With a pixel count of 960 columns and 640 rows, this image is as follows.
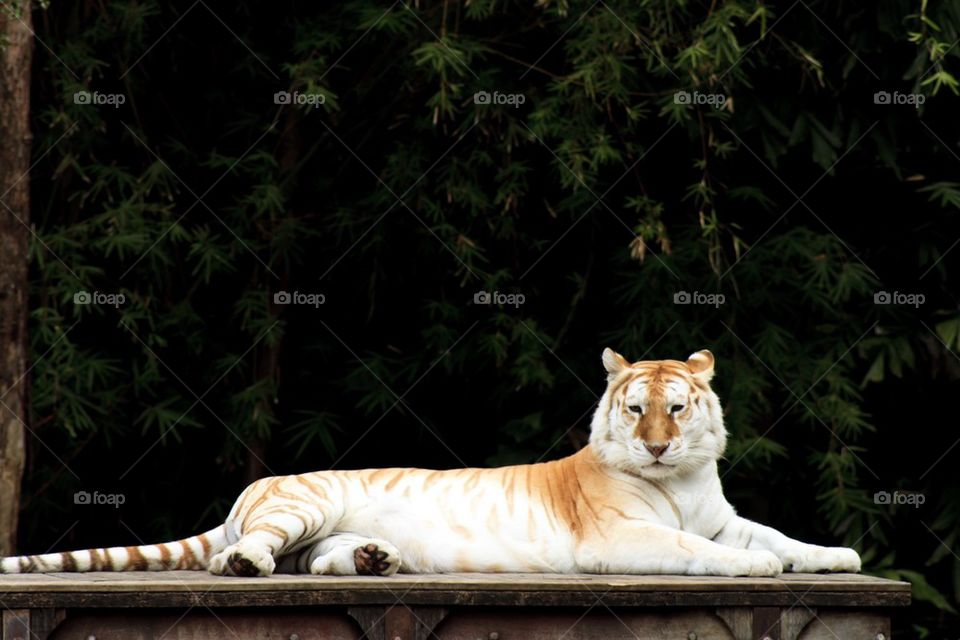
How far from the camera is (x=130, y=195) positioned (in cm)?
686

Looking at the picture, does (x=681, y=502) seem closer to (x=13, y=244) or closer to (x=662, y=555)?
(x=662, y=555)

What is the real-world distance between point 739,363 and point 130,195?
9.74ft

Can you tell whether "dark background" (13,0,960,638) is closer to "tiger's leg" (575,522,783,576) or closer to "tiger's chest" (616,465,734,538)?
"tiger's chest" (616,465,734,538)

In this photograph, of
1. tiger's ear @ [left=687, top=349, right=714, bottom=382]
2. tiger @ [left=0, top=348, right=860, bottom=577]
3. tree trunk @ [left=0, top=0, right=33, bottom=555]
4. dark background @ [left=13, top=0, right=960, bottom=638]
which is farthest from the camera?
dark background @ [left=13, top=0, right=960, bottom=638]

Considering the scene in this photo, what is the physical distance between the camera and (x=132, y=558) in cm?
432

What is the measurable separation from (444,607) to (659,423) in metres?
0.97

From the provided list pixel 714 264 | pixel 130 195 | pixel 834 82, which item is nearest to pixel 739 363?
pixel 714 264

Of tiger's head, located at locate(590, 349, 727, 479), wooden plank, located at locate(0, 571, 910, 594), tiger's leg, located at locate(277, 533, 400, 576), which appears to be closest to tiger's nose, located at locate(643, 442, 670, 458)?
tiger's head, located at locate(590, 349, 727, 479)

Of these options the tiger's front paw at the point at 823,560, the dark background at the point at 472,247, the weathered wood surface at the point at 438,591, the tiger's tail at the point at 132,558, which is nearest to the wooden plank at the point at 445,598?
the weathered wood surface at the point at 438,591

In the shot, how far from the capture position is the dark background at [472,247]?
6.52 meters

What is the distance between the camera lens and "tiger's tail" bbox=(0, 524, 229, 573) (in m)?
4.18

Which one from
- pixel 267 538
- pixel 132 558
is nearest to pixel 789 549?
pixel 267 538

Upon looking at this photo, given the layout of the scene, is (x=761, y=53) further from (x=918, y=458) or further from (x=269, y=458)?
(x=269, y=458)

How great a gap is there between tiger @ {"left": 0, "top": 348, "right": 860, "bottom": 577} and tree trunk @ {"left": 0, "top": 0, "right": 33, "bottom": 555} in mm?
1787
